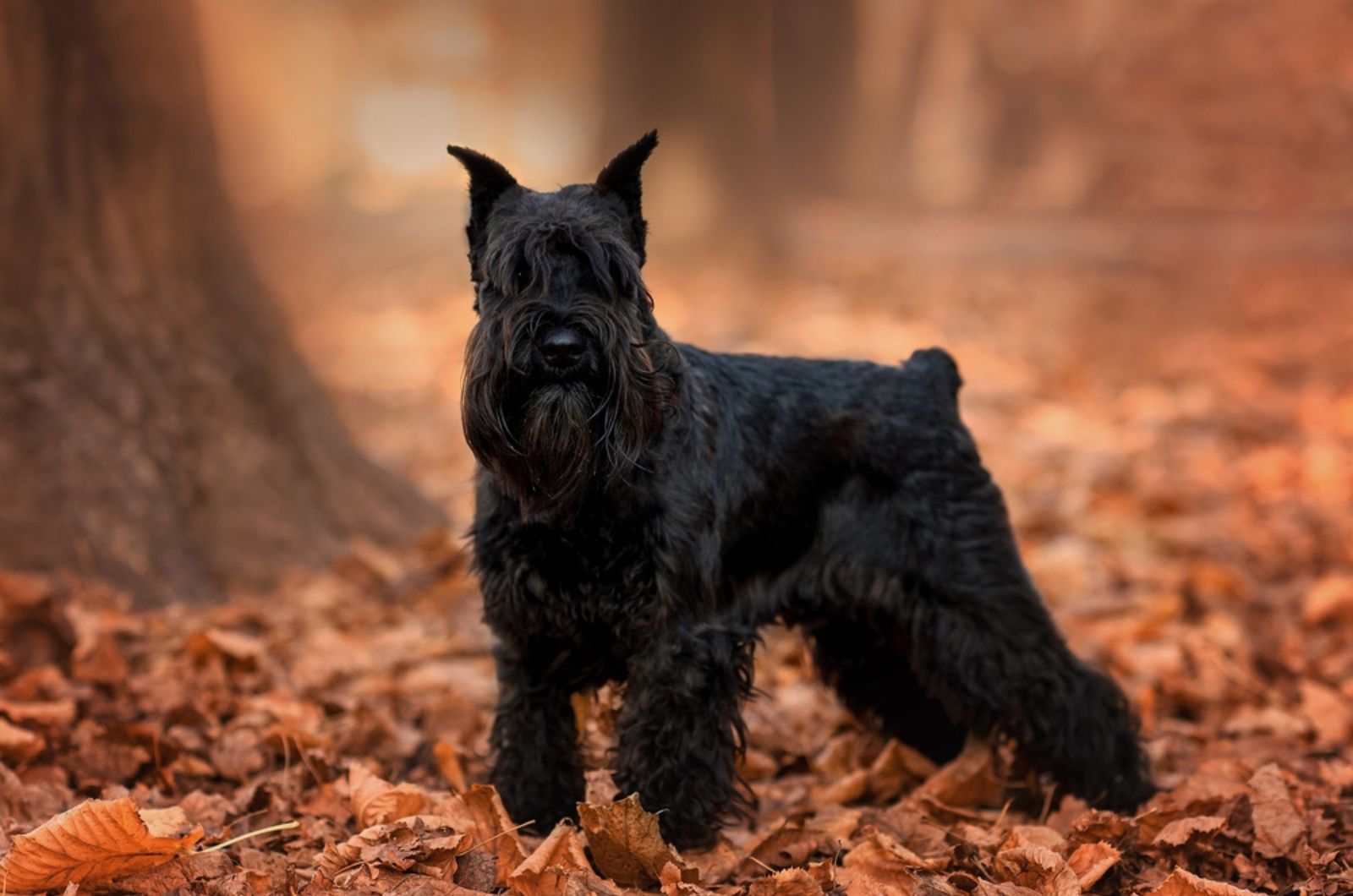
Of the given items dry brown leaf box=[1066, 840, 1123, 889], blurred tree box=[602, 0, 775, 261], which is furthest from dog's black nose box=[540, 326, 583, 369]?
blurred tree box=[602, 0, 775, 261]

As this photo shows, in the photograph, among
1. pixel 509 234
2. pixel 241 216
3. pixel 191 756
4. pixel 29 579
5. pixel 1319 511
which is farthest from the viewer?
pixel 1319 511

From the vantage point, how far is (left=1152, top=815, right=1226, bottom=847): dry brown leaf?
3.33 m

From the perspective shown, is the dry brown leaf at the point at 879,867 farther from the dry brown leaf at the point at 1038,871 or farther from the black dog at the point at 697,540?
the black dog at the point at 697,540

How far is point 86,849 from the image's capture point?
2799 mm

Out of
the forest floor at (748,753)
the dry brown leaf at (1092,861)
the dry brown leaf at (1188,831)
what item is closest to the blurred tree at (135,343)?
the forest floor at (748,753)

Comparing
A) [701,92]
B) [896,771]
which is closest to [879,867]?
[896,771]

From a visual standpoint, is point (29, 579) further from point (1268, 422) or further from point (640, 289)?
point (1268, 422)

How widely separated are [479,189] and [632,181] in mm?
417

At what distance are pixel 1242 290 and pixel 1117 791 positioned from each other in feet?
36.0

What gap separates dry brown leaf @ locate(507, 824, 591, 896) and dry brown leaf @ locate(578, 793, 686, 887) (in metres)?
0.05

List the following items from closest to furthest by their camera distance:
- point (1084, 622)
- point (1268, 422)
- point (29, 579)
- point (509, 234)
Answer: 1. point (509, 234)
2. point (29, 579)
3. point (1084, 622)
4. point (1268, 422)

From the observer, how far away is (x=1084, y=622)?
557 cm

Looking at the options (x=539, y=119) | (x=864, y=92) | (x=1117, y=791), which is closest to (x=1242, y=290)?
(x=1117, y=791)

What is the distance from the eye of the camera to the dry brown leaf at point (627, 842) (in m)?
3.15
